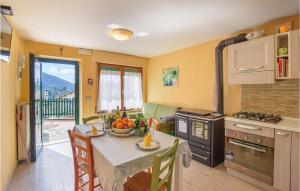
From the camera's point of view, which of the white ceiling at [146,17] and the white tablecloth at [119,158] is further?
the white ceiling at [146,17]

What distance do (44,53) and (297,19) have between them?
4.75 m

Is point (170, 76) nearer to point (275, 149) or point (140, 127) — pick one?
point (140, 127)

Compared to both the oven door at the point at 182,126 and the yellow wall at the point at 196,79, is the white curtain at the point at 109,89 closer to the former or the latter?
the yellow wall at the point at 196,79

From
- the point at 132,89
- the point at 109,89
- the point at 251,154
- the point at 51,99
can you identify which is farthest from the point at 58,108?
A: the point at 251,154

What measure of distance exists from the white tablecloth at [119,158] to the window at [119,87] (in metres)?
2.89

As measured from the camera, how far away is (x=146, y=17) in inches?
91.4

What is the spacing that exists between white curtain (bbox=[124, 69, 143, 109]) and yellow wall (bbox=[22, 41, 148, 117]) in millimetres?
430

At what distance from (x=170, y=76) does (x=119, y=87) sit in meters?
1.59

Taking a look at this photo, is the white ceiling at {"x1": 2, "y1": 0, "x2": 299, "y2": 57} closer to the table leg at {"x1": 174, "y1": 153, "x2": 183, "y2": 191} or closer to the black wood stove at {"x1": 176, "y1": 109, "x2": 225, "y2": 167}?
the black wood stove at {"x1": 176, "y1": 109, "x2": 225, "y2": 167}

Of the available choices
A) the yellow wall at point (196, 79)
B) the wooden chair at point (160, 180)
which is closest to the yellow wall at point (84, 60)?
the yellow wall at point (196, 79)

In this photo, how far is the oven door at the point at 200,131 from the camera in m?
2.82

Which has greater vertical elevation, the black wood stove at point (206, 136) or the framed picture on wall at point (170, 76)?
the framed picture on wall at point (170, 76)

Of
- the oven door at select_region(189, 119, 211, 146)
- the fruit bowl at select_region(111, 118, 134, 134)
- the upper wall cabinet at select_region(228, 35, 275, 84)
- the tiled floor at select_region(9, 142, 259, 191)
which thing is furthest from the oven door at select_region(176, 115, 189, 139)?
the fruit bowl at select_region(111, 118, 134, 134)

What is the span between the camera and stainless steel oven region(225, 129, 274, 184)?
2.09 meters
